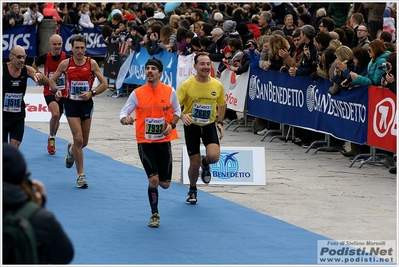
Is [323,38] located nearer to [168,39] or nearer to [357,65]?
[357,65]

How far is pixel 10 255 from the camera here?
459cm

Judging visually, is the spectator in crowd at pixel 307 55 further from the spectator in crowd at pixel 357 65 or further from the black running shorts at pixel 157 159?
the black running shorts at pixel 157 159

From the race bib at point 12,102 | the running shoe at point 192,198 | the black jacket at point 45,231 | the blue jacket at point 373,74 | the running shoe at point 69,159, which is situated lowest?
the running shoe at point 69,159

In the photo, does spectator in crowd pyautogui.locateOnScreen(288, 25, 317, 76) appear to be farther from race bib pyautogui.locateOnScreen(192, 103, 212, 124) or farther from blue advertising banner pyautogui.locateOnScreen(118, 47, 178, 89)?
blue advertising banner pyautogui.locateOnScreen(118, 47, 178, 89)

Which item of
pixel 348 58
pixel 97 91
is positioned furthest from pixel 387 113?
pixel 97 91

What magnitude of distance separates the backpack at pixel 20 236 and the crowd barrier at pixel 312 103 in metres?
9.19

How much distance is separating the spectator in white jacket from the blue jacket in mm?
18811

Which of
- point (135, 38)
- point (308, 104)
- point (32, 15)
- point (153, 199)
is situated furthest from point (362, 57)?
point (32, 15)

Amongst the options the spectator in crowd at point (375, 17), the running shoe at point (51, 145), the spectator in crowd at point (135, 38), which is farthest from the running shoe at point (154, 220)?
the spectator in crowd at point (135, 38)

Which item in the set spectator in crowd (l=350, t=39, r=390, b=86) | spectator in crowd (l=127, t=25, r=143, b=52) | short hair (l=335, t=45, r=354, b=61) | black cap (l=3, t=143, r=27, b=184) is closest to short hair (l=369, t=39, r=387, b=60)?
spectator in crowd (l=350, t=39, r=390, b=86)

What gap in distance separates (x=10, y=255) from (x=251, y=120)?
1468 centimetres

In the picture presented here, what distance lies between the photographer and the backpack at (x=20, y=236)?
4457 millimetres

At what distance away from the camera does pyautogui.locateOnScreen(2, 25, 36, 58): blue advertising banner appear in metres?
30.2

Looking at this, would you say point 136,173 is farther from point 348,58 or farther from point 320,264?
point 320,264
